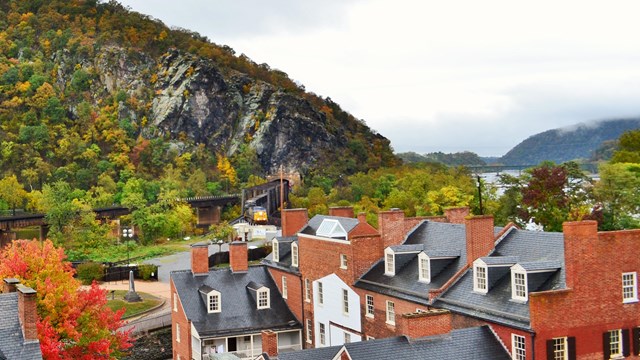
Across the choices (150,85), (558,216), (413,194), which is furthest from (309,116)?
(558,216)

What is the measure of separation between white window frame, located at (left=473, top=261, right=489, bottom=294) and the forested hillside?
408 ft

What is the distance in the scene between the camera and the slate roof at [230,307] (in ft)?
140

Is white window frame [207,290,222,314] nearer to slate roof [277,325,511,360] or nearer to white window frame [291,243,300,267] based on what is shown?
white window frame [291,243,300,267]

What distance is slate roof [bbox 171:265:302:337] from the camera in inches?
1676

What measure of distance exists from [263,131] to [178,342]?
141698 mm

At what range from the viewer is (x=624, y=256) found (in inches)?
1175

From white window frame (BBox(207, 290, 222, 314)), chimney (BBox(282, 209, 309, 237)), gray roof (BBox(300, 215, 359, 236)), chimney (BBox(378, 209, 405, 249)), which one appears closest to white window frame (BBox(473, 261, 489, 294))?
chimney (BBox(378, 209, 405, 249))

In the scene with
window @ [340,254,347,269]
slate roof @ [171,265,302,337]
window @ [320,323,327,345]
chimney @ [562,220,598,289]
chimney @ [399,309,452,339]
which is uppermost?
chimney @ [562,220,598,289]

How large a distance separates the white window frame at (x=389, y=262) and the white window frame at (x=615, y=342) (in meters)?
11.4

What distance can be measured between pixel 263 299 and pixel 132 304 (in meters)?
21.5

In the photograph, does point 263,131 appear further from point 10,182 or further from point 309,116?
point 10,182

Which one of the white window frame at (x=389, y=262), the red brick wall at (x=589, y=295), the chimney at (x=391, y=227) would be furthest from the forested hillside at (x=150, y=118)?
the red brick wall at (x=589, y=295)

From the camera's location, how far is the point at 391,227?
132 ft

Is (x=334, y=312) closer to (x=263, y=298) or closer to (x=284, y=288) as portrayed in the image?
(x=263, y=298)
